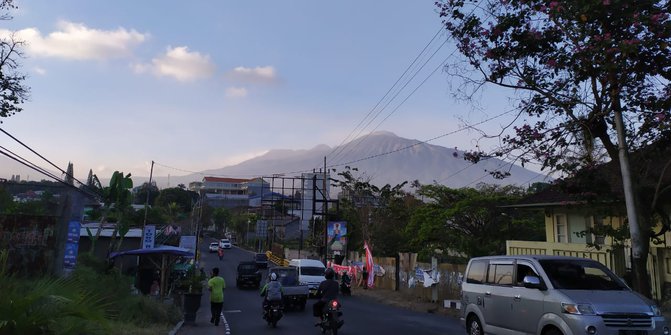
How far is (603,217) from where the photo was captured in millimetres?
14398

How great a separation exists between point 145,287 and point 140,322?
40.7 ft

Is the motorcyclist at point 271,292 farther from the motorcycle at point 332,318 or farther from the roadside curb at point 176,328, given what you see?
the motorcycle at point 332,318

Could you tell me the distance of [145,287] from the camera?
968 inches

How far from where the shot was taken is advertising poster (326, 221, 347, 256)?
139ft

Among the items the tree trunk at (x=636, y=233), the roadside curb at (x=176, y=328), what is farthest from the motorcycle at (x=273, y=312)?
the tree trunk at (x=636, y=233)

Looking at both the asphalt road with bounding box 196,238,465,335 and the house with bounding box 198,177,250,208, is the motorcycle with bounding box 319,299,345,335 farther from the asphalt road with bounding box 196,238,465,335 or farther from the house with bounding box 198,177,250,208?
the house with bounding box 198,177,250,208

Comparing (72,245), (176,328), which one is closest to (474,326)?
(176,328)

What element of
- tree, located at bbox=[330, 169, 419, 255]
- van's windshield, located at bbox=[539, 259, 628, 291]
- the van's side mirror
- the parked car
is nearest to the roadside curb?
the van's side mirror

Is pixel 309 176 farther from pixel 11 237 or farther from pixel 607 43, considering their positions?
pixel 607 43

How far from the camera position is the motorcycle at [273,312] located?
14.5 m

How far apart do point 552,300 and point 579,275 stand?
1.03 m

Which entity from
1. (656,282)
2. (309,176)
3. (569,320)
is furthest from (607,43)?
(309,176)

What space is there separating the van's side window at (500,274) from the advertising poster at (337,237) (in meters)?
32.5

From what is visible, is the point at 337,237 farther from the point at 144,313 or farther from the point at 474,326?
the point at 474,326
